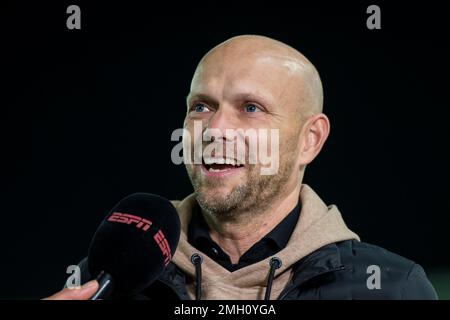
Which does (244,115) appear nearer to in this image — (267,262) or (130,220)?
(267,262)

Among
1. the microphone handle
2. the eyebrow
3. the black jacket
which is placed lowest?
the black jacket

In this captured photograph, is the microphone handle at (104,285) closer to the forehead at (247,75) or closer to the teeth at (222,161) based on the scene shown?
the teeth at (222,161)

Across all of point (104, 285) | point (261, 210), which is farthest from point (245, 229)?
point (104, 285)

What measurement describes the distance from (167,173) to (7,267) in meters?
0.68

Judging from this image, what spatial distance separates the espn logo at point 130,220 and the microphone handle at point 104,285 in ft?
0.37

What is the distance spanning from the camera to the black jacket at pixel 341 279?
1438 millimetres

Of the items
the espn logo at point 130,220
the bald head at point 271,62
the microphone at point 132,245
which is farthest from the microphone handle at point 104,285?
the bald head at point 271,62

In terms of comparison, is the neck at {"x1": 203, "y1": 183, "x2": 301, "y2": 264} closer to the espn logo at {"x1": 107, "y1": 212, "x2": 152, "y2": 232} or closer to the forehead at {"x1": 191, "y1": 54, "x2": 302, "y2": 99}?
the forehead at {"x1": 191, "y1": 54, "x2": 302, "y2": 99}

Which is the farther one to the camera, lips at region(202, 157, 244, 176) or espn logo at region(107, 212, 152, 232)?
lips at region(202, 157, 244, 176)

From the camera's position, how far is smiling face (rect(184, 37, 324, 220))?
4.86 feet

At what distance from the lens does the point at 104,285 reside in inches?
41.3

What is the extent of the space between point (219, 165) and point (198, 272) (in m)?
0.23

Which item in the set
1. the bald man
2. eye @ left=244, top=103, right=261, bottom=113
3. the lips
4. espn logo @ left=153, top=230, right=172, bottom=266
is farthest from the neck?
espn logo @ left=153, top=230, right=172, bottom=266
